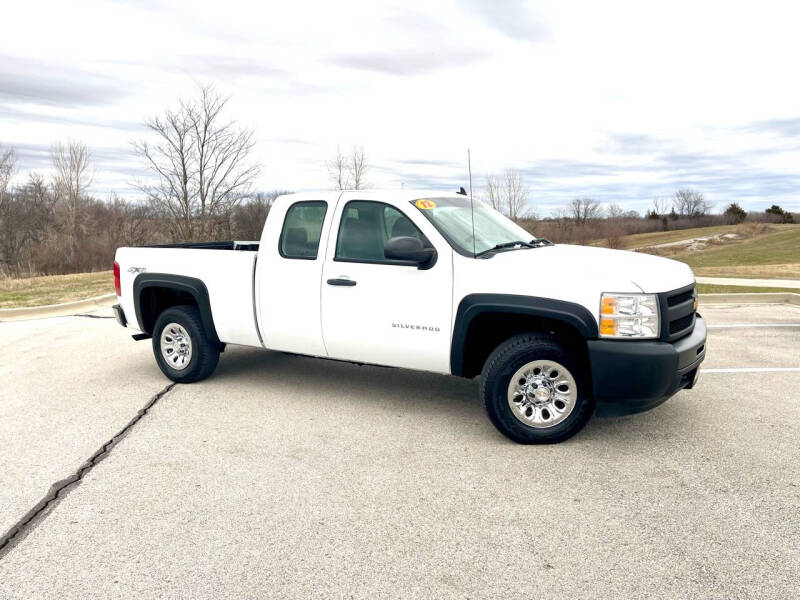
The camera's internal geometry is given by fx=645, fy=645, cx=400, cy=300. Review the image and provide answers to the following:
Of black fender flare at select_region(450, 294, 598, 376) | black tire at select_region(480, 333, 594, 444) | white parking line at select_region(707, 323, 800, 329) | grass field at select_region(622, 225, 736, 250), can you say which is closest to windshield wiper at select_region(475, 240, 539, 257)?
black fender flare at select_region(450, 294, 598, 376)

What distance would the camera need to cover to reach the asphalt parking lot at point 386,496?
3037 mm

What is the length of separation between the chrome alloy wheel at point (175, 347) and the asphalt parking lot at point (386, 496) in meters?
0.34

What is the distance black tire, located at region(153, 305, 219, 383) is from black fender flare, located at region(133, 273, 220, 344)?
0.09m

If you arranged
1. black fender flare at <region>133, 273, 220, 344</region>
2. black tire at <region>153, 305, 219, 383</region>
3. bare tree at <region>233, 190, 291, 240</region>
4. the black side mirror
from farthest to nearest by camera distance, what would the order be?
bare tree at <region>233, 190, 291, 240</region>
black tire at <region>153, 305, 219, 383</region>
black fender flare at <region>133, 273, 220, 344</region>
the black side mirror

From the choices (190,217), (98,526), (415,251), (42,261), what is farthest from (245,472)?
(42,261)

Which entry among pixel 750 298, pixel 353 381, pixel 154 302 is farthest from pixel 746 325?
pixel 154 302

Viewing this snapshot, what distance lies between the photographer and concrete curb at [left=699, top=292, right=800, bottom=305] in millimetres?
13289

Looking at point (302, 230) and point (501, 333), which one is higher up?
point (302, 230)

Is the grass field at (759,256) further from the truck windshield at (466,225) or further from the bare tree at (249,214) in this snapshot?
the truck windshield at (466,225)

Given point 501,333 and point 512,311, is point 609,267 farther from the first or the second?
point 501,333

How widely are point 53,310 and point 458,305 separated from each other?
10.9 metres

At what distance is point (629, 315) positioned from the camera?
436 cm

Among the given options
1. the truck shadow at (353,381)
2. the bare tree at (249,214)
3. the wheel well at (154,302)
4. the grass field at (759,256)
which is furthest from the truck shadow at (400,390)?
the grass field at (759,256)

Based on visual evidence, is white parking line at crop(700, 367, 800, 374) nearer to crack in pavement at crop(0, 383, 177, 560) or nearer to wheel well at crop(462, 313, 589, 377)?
wheel well at crop(462, 313, 589, 377)
